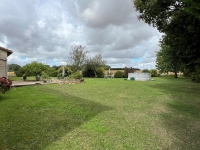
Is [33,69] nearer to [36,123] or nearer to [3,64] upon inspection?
[3,64]

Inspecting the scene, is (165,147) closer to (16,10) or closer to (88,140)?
(88,140)

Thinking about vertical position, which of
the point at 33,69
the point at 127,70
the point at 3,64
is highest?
the point at 127,70

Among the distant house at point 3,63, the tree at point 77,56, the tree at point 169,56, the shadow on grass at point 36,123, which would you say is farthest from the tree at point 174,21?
the tree at point 77,56

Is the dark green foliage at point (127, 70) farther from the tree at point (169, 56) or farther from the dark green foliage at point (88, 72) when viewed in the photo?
the dark green foliage at point (88, 72)

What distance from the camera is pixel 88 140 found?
11.2 ft

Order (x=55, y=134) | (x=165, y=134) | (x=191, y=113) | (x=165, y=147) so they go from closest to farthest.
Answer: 1. (x=165, y=147)
2. (x=55, y=134)
3. (x=165, y=134)
4. (x=191, y=113)

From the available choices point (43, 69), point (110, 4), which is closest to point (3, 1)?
point (110, 4)

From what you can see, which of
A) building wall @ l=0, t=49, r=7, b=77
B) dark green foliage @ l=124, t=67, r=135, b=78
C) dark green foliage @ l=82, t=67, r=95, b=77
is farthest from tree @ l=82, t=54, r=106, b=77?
building wall @ l=0, t=49, r=7, b=77

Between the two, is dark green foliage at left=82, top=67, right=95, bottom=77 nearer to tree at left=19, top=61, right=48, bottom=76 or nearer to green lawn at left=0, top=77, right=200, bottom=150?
tree at left=19, top=61, right=48, bottom=76

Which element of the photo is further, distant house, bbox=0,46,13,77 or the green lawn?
distant house, bbox=0,46,13,77

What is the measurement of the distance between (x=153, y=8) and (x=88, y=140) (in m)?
8.95

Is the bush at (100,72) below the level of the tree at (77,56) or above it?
below

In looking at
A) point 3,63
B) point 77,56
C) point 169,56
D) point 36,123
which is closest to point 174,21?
point 169,56

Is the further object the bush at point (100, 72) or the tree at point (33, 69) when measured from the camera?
the bush at point (100, 72)
